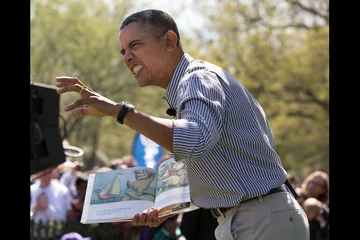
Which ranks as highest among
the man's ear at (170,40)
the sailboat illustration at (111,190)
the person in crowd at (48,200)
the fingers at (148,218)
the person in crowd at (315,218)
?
the man's ear at (170,40)

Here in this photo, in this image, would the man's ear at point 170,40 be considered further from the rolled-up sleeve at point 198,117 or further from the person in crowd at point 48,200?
the person in crowd at point 48,200

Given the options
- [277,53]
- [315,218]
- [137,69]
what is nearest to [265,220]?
[137,69]

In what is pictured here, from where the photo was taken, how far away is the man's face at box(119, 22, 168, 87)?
154 inches

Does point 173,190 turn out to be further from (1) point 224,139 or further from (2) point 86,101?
(2) point 86,101

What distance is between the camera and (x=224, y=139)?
12.3 ft

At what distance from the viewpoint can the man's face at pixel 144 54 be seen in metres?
3.92

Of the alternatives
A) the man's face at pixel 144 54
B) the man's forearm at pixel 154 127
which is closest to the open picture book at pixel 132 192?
the man's face at pixel 144 54

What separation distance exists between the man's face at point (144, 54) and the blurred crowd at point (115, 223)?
3682mm

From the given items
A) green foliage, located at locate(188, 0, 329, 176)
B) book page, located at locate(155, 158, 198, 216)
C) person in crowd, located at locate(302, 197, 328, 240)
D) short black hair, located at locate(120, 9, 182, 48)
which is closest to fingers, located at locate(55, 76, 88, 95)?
short black hair, located at locate(120, 9, 182, 48)

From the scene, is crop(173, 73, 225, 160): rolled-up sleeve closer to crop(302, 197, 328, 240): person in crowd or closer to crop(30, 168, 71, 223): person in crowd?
crop(302, 197, 328, 240): person in crowd

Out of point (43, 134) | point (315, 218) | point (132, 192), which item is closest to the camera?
point (132, 192)

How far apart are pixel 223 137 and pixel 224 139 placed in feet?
0.04

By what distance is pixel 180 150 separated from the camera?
3404mm
